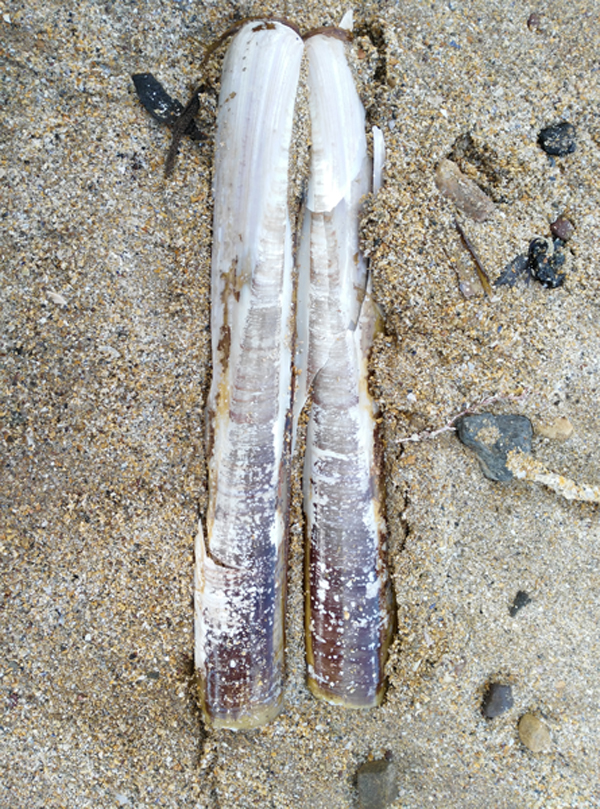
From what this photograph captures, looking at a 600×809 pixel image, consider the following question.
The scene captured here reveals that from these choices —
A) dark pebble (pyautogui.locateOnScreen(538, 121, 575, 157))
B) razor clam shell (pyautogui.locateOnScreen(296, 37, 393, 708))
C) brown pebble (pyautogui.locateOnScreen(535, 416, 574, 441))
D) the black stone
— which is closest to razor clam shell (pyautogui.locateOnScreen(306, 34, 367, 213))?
razor clam shell (pyautogui.locateOnScreen(296, 37, 393, 708))

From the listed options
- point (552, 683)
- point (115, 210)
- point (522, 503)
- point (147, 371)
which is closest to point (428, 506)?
point (522, 503)

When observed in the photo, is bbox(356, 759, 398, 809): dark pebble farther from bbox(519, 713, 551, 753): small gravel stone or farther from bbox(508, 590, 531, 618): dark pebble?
bbox(508, 590, 531, 618): dark pebble

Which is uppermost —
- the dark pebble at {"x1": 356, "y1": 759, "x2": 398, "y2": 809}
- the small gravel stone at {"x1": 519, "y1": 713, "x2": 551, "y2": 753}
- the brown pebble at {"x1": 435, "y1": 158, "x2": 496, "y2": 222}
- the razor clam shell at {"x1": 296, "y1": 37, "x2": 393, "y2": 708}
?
the brown pebble at {"x1": 435, "y1": 158, "x2": 496, "y2": 222}

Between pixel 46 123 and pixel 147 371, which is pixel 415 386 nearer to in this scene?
pixel 147 371

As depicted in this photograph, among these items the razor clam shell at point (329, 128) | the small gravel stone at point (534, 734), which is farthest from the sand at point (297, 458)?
the razor clam shell at point (329, 128)

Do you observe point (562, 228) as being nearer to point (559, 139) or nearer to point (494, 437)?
point (559, 139)

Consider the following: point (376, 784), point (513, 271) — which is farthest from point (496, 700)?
point (513, 271)

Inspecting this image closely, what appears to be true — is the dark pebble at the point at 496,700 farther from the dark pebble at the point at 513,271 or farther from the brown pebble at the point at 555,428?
the dark pebble at the point at 513,271
